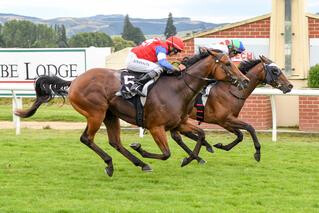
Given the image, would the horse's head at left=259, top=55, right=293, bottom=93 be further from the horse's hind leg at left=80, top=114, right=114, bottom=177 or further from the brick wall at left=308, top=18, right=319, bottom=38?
the brick wall at left=308, top=18, right=319, bottom=38

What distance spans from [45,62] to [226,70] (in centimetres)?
802

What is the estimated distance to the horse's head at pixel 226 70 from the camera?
29.1ft

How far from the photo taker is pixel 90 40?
79000 mm

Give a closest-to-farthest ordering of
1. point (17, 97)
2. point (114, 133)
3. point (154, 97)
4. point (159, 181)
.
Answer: point (159, 181), point (154, 97), point (114, 133), point (17, 97)

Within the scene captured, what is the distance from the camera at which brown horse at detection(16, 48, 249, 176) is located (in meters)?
8.72

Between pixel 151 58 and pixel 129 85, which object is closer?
pixel 129 85

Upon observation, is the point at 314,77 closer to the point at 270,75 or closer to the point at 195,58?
the point at 270,75

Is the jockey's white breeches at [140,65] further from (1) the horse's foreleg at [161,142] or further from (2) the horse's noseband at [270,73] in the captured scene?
(2) the horse's noseband at [270,73]

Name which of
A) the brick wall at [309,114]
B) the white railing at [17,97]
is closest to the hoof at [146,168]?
the white railing at [17,97]

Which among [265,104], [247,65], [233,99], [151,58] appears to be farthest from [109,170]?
[265,104]

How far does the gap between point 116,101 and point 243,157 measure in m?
A: 2.32

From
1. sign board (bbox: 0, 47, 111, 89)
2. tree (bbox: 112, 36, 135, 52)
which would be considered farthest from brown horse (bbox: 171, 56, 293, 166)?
tree (bbox: 112, 36, 135, 52)

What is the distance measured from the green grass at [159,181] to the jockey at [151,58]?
115cm

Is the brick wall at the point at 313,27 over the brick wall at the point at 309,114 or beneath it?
over
